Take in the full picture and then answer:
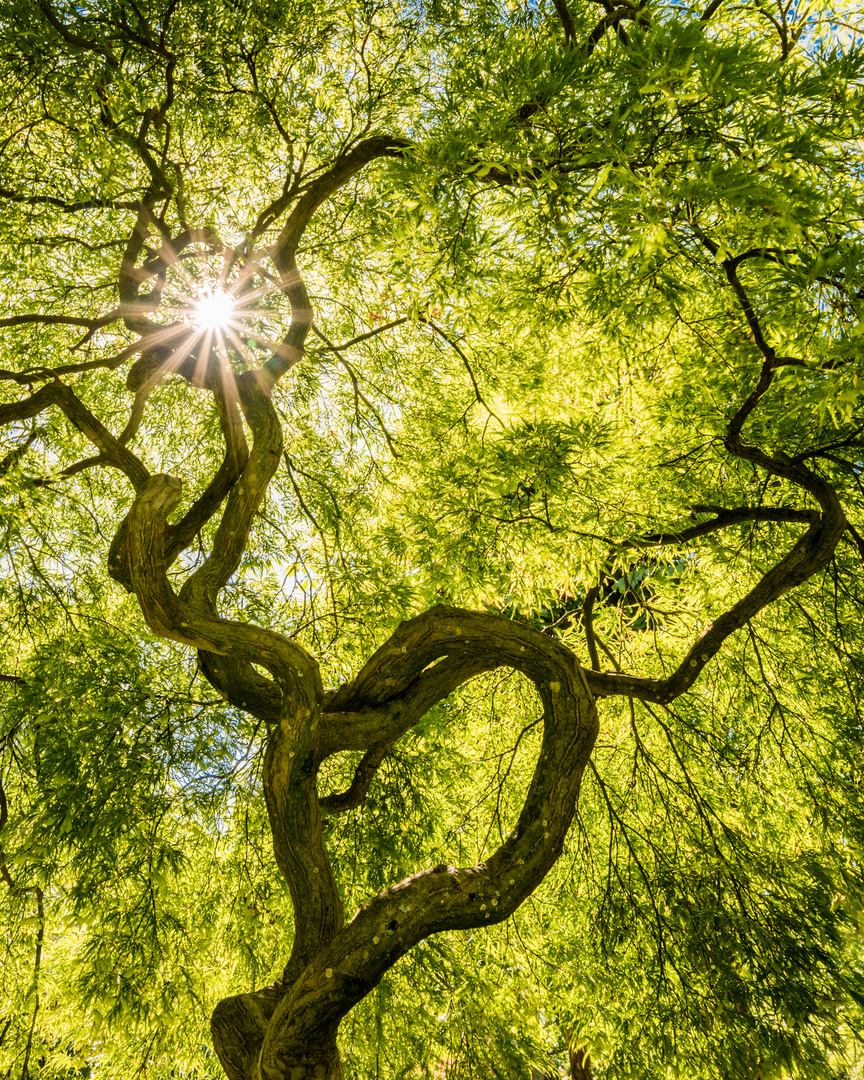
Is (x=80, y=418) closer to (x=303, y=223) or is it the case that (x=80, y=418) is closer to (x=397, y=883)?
(x=303, y=223)

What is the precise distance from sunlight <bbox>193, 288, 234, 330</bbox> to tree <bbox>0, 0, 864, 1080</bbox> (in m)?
0.04

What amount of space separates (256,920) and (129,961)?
0.84 meters

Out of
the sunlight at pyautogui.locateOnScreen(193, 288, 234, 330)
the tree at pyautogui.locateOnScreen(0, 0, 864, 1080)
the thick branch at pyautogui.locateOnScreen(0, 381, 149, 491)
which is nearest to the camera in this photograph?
the tree at pyautogui.locateOnScreen(0, 0, 864, 1080)

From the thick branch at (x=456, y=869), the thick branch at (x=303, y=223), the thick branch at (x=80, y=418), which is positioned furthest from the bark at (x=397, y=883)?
the thick branch at (x=303, y=223)

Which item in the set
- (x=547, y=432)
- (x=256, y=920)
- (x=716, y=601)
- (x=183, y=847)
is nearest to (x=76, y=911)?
(x=183, y=847)

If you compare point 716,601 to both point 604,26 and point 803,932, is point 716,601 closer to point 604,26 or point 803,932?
point 803,932

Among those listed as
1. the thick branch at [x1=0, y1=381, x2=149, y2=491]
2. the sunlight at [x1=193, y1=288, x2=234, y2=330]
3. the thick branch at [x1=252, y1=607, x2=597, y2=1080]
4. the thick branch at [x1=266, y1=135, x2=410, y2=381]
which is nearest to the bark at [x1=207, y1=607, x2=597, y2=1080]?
the thick branch at [x1=252, y1=607, x2=597, y2=1080]

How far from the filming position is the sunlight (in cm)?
466

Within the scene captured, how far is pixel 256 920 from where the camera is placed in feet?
13.8

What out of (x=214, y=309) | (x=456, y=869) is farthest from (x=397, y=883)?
(x=214, y=309)

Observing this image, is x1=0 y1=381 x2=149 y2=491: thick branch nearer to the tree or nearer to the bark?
the tree

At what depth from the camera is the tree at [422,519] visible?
2543 mm

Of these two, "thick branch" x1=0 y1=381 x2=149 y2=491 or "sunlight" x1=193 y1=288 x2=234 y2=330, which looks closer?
"thick branch" x1=0 y1=381 x2=149 y2=491

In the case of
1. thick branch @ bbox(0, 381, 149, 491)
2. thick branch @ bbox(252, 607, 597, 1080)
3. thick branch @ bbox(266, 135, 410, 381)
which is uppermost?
thick branch @ bbox(266, 135, 410, 381)
